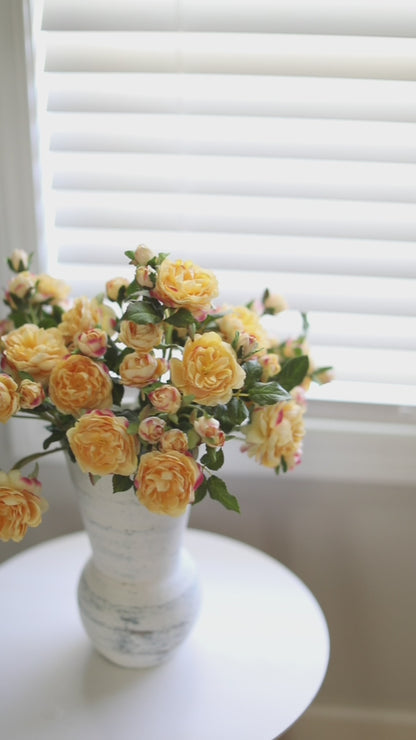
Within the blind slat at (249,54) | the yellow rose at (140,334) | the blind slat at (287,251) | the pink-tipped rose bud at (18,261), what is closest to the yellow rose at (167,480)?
the yellow rose at (140,334)

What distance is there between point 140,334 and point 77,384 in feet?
0.29

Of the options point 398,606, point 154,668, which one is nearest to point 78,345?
point 154,668

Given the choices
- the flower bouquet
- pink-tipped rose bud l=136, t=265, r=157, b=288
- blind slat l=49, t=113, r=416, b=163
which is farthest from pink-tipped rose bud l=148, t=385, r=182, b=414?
blind slat l=49, t=113, r=416, b=163

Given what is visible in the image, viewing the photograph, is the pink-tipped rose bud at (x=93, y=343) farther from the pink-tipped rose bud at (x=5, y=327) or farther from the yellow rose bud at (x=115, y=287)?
the pink-tipped rose bud at (x=5, y=327)

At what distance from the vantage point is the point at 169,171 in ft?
3.60

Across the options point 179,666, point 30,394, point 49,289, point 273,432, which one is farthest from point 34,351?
point 179,666

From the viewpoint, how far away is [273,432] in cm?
81

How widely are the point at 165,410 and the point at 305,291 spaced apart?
510mm

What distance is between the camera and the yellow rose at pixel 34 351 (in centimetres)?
77

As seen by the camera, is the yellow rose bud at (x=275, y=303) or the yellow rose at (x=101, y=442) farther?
the yellow rose bud at (x=275, y=303)

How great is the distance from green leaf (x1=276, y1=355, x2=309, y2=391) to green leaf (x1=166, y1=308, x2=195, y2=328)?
18cm

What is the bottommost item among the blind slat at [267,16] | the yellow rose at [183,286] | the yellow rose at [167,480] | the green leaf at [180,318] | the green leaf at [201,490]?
the green leaf at [201,490]

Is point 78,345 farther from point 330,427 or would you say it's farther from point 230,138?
point 330,427

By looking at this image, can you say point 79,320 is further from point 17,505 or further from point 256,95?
point 256,95
